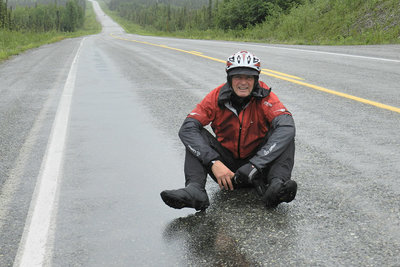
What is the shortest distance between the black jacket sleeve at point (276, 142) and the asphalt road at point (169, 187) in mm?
344

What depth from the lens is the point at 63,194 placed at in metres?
4.00

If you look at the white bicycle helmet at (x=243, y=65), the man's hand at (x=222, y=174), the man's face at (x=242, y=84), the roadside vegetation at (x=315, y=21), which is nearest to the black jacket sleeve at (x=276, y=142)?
the man's hand at (x=222, y=174)

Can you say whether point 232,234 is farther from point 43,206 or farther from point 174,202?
point 43,206

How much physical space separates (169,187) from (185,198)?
69 cm

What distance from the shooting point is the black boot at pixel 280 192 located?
3390 mm

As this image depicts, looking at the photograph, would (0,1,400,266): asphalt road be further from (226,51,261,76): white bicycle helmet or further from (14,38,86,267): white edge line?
(226,51,261,76): white bicycle helmet

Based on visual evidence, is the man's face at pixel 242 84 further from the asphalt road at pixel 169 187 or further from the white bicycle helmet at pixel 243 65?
the asphalt road at pixel 169 187

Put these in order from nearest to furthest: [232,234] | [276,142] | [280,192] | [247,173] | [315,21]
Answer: [232,234] < [280,192] < [247,173] < [276,142] < [315,21]

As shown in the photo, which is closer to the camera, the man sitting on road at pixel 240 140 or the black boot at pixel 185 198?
the black boot at pixel 185 198

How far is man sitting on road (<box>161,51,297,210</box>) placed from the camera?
3.60 meters

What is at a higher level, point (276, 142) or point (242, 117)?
point (242, 117)

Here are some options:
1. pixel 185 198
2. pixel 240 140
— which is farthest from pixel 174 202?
pixel 240 140

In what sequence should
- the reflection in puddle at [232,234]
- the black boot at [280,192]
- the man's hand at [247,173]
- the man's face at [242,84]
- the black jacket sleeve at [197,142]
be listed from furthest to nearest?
the man's face at [242,84] < the black jacket sleeve at [197,142] < the man's hand at [247,173] < the black boot at [280,192] < the reflection in puddle at [232,234]

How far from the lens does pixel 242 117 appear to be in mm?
3971
